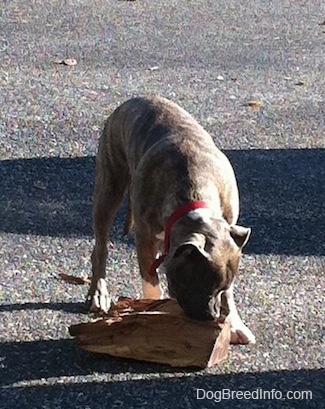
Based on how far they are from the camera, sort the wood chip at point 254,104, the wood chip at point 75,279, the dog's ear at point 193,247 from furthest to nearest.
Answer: the wood chip at point 254,104, the wood chip at point 75,279, the dog's ear at point 193,247

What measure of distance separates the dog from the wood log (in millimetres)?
143

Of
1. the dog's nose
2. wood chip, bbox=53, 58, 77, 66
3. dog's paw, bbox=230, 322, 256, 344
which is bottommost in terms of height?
wood chip, bbox=53, 58, 77, 66

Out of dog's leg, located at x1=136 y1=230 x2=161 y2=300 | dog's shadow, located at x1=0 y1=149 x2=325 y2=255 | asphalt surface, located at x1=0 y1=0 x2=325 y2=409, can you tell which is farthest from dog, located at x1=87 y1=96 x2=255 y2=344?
dog's shadow, located at x1=0 y1=149 x2=325 y2=255

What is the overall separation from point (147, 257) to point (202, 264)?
0.78 metres

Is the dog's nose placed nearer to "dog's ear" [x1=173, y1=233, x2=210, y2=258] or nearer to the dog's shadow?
"dog's ear" [x1=173, y1=233, x2=210, y2=258]

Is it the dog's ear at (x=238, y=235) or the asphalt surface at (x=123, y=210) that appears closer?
the dog's ear at (x=238, y=235)

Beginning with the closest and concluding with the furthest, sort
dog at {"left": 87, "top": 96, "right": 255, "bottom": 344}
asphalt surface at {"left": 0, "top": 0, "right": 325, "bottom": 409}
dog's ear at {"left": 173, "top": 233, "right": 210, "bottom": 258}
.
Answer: dog's ear at {"left": 173, "top": 233, "right": 210, "bottom": 258}
dog at {"left": 87, "top": 96, "right": 255, "bottom": 344}
asphalt surface at {"left": 0, "top": 0, "right": 325, "bottom": 409}

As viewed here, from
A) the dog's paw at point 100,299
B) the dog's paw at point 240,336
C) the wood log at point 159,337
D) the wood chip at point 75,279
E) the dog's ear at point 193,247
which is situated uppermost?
the dog's ear at point 193,247

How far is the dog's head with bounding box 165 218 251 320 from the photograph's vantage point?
4569mm

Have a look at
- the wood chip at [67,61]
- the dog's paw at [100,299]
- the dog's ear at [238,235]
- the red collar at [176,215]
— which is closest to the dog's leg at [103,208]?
the dog's paw at [100,299]

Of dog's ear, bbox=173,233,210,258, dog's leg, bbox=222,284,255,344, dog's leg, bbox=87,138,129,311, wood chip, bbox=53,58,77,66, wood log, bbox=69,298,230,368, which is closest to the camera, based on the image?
dog's ear, bbox=173,233,210,258

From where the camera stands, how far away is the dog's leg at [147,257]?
528 centimetres

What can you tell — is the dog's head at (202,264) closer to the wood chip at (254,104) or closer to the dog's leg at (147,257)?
the dog's leg at (147,257)

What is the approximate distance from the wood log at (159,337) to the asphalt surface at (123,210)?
64mm
